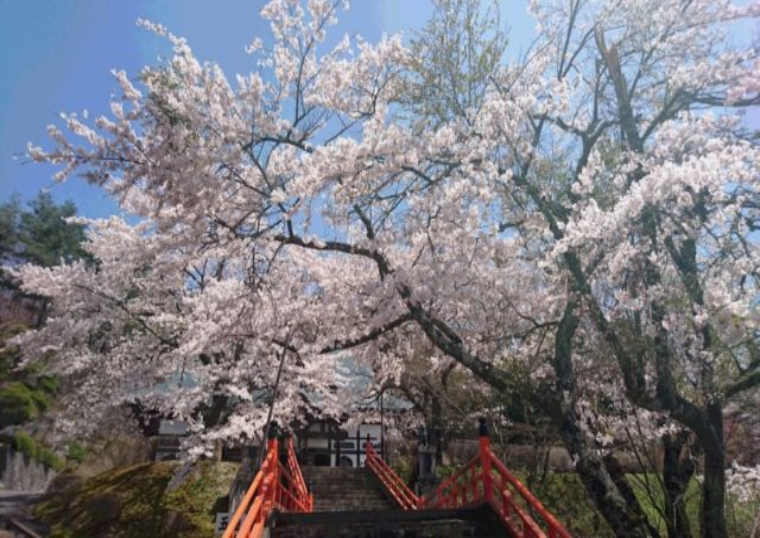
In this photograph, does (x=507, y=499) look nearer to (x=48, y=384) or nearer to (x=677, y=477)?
(x=677, y=477)

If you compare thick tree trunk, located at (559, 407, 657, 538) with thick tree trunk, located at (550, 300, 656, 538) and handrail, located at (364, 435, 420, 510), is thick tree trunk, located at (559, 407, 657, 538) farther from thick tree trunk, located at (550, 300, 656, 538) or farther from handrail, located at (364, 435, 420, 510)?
handrail, located at (364, 435, 420, 510)

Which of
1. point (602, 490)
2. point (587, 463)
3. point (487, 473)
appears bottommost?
point (602, 490)

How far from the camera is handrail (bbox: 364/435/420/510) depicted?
1285cm

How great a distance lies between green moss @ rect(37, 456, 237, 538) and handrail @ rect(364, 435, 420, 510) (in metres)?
4.40

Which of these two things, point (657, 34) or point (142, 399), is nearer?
point (657, 34)

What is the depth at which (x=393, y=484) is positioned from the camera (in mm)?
14125

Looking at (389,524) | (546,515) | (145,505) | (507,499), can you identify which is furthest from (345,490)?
(546,515)

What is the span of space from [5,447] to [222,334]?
19.8m

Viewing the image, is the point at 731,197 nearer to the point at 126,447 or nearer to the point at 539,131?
the point at 539,131

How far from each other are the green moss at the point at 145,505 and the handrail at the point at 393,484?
440cm

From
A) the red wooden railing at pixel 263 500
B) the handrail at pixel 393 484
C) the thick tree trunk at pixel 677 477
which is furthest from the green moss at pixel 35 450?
the thick tree trunk at pixel 677 477

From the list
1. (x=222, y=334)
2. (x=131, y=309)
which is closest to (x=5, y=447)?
(x=131, y=309)

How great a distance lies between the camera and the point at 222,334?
10.4 meters

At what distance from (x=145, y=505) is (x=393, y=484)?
23.1 ft
